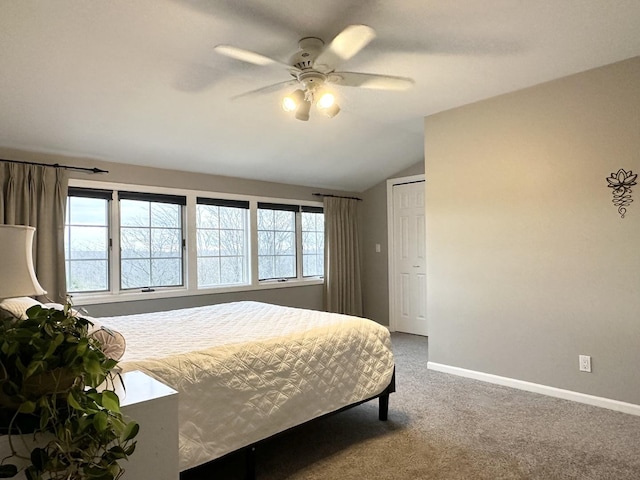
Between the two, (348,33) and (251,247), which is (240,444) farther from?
(251,247)

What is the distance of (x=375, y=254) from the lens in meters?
6.14

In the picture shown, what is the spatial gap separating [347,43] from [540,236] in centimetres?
224

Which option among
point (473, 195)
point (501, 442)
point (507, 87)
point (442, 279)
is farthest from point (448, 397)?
point (507, 87)

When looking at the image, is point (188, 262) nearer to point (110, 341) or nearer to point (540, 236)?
point (110, 341)

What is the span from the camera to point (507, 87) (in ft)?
11.1

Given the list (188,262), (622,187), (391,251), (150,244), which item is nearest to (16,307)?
(150,244)

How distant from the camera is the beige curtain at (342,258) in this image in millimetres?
5836

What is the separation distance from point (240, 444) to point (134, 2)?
2.28 m

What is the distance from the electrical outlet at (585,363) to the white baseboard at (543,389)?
183 mm

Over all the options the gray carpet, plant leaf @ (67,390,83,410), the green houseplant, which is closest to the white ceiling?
the green houseplant

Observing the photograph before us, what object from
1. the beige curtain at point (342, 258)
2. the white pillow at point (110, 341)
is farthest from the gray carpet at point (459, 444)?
the beige curtain at point (342, 258)

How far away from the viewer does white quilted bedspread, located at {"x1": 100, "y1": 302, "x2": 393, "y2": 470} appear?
188 cm

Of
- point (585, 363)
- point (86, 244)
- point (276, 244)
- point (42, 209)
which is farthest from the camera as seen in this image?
point (276, 244)

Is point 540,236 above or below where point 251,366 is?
above
